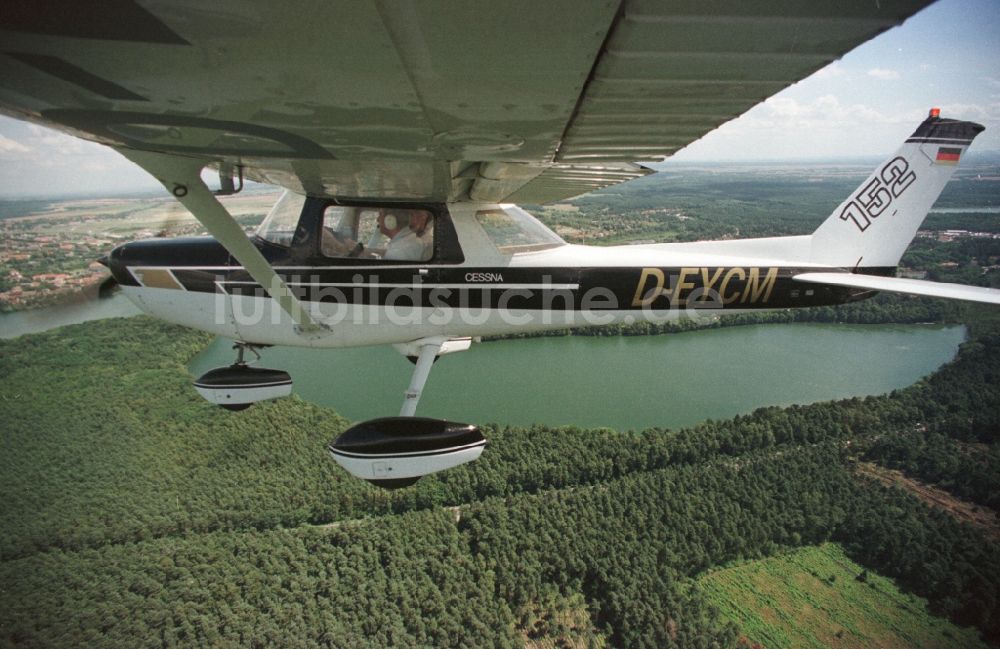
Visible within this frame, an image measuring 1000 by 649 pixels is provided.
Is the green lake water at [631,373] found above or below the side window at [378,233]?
below

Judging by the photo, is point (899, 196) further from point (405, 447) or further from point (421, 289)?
point (405, 447)

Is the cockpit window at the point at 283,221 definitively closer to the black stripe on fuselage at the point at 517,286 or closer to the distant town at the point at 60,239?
the black stripe on fuselage at the point at 517,286

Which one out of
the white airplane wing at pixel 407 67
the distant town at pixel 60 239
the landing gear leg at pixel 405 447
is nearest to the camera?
the white airplane wing at pixel 407 67

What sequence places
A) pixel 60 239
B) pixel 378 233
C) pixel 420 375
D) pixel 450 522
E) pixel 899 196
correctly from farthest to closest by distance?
1. pixel 60 239
2. pixel 450 522
3. pixel 899 196
4. pixel 420 375
5. pixel 378 233

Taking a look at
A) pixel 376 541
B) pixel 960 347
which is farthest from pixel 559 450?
pixel 960 347

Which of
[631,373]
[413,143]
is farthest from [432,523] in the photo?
[631,373]

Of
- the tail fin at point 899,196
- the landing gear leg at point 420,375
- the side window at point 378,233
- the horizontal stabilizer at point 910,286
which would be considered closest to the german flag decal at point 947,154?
the tail fin at point 899,196
